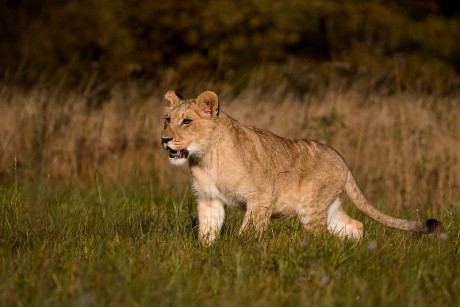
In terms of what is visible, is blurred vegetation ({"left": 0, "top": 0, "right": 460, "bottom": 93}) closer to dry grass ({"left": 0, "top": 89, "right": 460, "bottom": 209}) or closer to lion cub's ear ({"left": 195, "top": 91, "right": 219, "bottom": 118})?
dry grass ({"left": 0, "top": 89, "right": 460, "bottom": 209})

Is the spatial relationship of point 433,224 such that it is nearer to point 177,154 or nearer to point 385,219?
point 385,219

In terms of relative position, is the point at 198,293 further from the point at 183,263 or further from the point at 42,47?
the point at 42,47

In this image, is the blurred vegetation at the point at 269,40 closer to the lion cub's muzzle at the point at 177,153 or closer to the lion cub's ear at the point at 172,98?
the lion cub's ear at the point at 172,98

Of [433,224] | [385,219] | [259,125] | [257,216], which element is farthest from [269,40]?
[433,224]

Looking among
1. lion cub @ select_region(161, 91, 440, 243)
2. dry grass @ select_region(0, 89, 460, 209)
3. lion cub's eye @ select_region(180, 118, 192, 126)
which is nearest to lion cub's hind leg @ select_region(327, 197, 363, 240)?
lion cub @ select_region(161, 91, 440, 243)

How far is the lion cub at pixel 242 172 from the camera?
6344mm

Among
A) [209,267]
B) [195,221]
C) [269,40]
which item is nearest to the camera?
[209,267]

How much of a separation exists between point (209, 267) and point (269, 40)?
17.0 metres

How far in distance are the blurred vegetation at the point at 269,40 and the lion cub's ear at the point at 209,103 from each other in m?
9.95

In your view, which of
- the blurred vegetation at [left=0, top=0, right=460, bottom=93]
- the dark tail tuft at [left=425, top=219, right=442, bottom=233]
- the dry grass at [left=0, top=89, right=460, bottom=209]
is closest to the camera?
the dark tail tuft at [left=425, top=219, right=442, bottom=233]

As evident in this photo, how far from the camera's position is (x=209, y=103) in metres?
6.48

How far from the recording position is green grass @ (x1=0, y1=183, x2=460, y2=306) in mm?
4297

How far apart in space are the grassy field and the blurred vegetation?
19.3ft

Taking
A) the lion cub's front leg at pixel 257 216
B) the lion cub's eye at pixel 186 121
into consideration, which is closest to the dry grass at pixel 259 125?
the lion cub's eye at pixel 186 121
